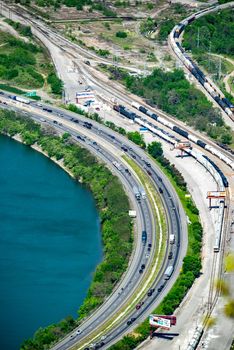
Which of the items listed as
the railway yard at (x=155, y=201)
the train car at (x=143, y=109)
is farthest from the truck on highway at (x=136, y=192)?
the train car at (x=143, y=109)

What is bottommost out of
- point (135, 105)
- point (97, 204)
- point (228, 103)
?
point (97, 204)

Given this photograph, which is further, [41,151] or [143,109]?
[143,109]

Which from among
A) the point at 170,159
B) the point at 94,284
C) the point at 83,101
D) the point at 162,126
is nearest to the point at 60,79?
the point at 83,101

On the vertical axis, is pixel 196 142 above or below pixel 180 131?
below

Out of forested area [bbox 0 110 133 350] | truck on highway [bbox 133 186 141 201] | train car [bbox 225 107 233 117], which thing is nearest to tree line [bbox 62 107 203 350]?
truck on highway [bbox 133 186 141 201]

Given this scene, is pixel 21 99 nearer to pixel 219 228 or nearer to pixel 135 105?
pixel 135 105

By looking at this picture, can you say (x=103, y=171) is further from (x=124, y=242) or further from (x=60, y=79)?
(x=60, y=79)

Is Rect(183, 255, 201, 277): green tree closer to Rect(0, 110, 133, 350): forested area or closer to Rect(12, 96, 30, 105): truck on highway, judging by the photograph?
Rect(0, 110, 133, 350): forested area

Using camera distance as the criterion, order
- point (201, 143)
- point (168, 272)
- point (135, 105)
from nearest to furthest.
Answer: point (168, 272) → point (201, 143) → point (135, 105)

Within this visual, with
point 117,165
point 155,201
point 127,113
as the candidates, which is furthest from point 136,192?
point 127,113
